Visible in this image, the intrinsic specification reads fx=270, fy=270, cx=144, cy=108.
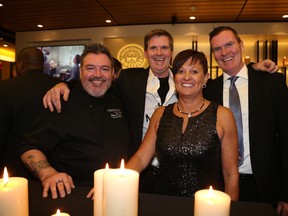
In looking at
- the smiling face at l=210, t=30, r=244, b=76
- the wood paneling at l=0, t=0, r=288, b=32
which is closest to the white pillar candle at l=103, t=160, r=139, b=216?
the smiling face at l=210, t=30, r=244, b=76

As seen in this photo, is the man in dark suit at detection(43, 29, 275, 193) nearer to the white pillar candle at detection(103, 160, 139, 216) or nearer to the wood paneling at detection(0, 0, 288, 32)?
the white pillar candle at detection(103, 160, 139, 216)

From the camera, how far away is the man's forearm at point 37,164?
134 cm

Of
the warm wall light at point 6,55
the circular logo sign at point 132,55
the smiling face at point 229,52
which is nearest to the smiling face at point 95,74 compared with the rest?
the smiling face at point 229,52

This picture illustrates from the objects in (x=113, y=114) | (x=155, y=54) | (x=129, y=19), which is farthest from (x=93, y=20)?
(x=113, y=114)

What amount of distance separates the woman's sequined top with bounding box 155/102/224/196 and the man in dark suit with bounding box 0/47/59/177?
1.26 m

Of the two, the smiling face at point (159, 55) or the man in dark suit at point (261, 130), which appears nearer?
the man in dark suit at point (261, 130)

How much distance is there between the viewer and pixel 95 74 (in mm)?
1862

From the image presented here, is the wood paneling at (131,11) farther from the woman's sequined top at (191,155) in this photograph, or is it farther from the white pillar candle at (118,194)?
the white pillar candle at (118,194)

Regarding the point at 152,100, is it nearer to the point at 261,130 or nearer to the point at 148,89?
the point at 148,89

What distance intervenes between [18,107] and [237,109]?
1.74 meters

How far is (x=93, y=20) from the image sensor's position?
17.5 feet

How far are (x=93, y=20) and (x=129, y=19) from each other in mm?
725

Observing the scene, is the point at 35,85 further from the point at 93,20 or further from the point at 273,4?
the point at 273,4

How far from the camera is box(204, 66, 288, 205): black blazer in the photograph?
5.99 feet
